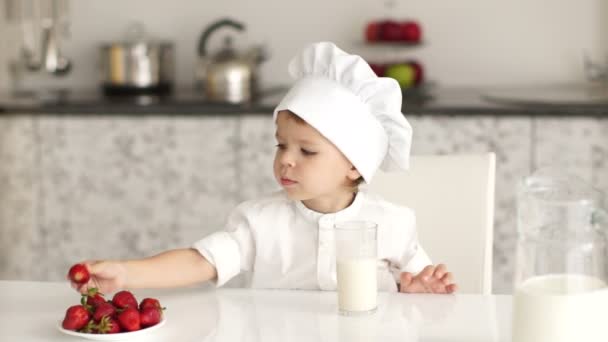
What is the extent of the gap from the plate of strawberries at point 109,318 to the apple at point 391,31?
2.04m

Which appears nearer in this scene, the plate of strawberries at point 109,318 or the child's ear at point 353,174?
the plate of strawberries at point 109,318

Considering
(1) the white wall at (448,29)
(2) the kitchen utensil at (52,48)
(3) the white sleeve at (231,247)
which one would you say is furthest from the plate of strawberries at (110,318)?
(2) the kitchen utensil at (52,48)

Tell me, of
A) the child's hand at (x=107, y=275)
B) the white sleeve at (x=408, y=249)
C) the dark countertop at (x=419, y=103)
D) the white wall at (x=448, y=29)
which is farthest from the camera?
the white wall at (x=448, y=29)

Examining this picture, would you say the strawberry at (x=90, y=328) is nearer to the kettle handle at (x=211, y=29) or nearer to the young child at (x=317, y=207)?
the young child at (x=317, y=207)

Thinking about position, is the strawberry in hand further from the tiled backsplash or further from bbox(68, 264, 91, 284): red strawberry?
the tiled backsplash

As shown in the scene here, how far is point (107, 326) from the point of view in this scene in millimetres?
1354

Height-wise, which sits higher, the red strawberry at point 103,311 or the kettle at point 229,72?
the kettle at point 229,72

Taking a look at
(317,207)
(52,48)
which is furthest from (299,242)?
(52,48)

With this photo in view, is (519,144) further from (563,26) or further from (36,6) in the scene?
(36,6)

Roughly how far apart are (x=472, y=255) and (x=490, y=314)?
0.41 m

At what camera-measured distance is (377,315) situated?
1.44 m

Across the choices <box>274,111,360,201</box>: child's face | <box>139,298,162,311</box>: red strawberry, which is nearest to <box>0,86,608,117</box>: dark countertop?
<box>274,111,360,201</box>: child's face

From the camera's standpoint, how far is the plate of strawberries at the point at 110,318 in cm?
135

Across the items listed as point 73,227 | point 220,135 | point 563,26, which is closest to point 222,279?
point 220,135
